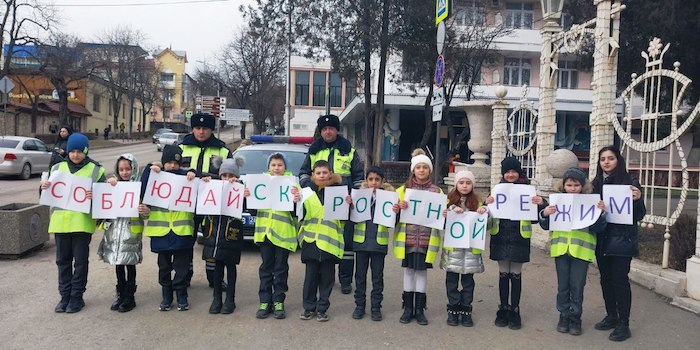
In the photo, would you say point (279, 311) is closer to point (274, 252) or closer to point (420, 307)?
point (274, 252)

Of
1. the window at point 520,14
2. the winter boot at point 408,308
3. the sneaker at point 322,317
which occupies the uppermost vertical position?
the window at point 520,14

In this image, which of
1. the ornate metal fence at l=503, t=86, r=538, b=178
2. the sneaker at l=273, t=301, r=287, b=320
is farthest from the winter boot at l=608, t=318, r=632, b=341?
the ornate metal fence at l=503, t=86, r=538, b=178

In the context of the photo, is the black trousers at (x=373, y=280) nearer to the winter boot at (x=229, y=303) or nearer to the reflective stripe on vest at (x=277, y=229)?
the reflective stripe on vest at (x=277, y=229)

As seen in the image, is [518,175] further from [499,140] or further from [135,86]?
[135,86]

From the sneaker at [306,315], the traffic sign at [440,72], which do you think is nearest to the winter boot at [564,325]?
the sneaker at [306,315]

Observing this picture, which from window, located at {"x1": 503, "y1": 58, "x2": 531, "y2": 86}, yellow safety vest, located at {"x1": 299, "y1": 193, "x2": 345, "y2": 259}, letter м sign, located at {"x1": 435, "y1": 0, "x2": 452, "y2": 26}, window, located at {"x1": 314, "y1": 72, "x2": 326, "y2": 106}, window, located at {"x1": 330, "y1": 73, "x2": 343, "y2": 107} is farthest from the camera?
window, located at {"x1": 330, "y1": 73, "x2": 343, "y2": 107}

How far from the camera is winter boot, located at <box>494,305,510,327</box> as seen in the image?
5.39 meters

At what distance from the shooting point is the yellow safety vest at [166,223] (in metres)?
5.56

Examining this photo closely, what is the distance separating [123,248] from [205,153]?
1.33 meters

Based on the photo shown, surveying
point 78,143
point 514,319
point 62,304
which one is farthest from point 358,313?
point 78,143

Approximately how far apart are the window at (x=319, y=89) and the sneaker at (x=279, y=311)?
44.1 m

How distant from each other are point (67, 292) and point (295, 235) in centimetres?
241

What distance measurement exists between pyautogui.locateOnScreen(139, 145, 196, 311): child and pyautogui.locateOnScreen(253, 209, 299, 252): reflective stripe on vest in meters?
0.79

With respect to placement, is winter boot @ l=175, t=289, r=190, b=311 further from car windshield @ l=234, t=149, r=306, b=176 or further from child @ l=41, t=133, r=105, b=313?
car windshield @ l=234, t=149, r=306, b=176
